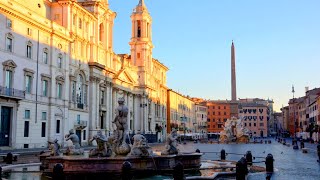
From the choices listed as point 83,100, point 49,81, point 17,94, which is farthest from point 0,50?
point 83,100

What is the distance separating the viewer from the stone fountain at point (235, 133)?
244ft

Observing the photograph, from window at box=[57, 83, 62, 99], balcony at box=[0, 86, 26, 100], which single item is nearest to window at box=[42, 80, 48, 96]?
window at box=[57, 83, 62, 99]

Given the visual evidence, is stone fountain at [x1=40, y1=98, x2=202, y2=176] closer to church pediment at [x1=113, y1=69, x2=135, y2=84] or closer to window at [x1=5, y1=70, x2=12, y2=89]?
window at [x1=5, y1=70, x2=12, y2=89]

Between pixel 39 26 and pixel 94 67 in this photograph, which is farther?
pixel 94 67

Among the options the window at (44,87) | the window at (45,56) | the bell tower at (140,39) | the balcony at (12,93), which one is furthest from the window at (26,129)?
the bell tower at (140,39)

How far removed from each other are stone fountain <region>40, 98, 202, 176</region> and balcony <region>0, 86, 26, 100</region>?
18.2m

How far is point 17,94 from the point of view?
128 ft

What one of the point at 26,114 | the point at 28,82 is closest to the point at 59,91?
the point at 28,82

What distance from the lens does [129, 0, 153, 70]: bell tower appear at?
80.4 meters

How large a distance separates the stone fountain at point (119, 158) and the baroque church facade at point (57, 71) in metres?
20.2

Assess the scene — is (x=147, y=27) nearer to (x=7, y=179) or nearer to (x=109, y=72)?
(x=109, y=72)

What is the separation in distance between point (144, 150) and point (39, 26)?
28.2 metres

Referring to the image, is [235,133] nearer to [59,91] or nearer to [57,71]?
[59,91]

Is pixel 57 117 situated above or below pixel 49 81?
below
